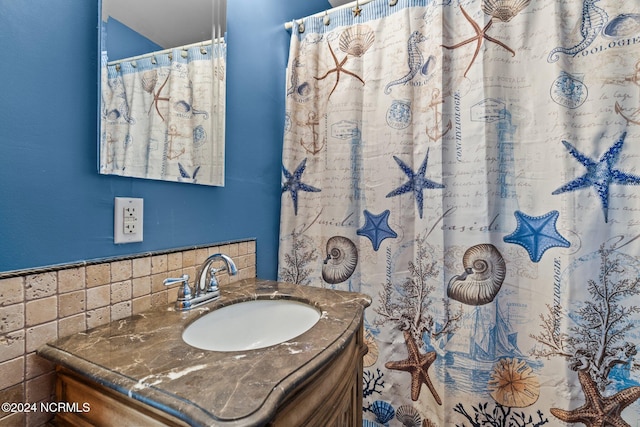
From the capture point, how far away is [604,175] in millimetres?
973

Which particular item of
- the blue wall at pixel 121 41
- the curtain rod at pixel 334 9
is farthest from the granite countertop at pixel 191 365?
the curtain rod at pixel 334 9

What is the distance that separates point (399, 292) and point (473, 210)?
449 mm

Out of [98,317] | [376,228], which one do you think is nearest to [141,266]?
[98,317]

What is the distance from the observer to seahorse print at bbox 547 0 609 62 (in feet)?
3.22

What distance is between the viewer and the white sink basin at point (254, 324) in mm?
802

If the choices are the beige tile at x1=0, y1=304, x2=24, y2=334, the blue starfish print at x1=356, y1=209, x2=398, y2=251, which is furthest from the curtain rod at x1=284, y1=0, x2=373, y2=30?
the beige tile at x1=0, y1=304, x2=24, y2=334

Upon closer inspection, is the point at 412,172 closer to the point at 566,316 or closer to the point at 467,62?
the point at 467,62

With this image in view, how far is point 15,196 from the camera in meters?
0.58

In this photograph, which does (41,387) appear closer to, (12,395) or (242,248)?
(12,395)

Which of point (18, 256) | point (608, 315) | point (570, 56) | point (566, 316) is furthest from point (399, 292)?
point (18, 256)

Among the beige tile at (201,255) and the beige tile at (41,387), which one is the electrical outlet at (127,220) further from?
the beige tile at (41,387)

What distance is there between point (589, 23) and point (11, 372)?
1.86 metres

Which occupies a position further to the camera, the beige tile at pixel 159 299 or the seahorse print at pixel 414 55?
the seahorse print at pixel 414 55

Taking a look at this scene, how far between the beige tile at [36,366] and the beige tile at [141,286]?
0.69 feet
